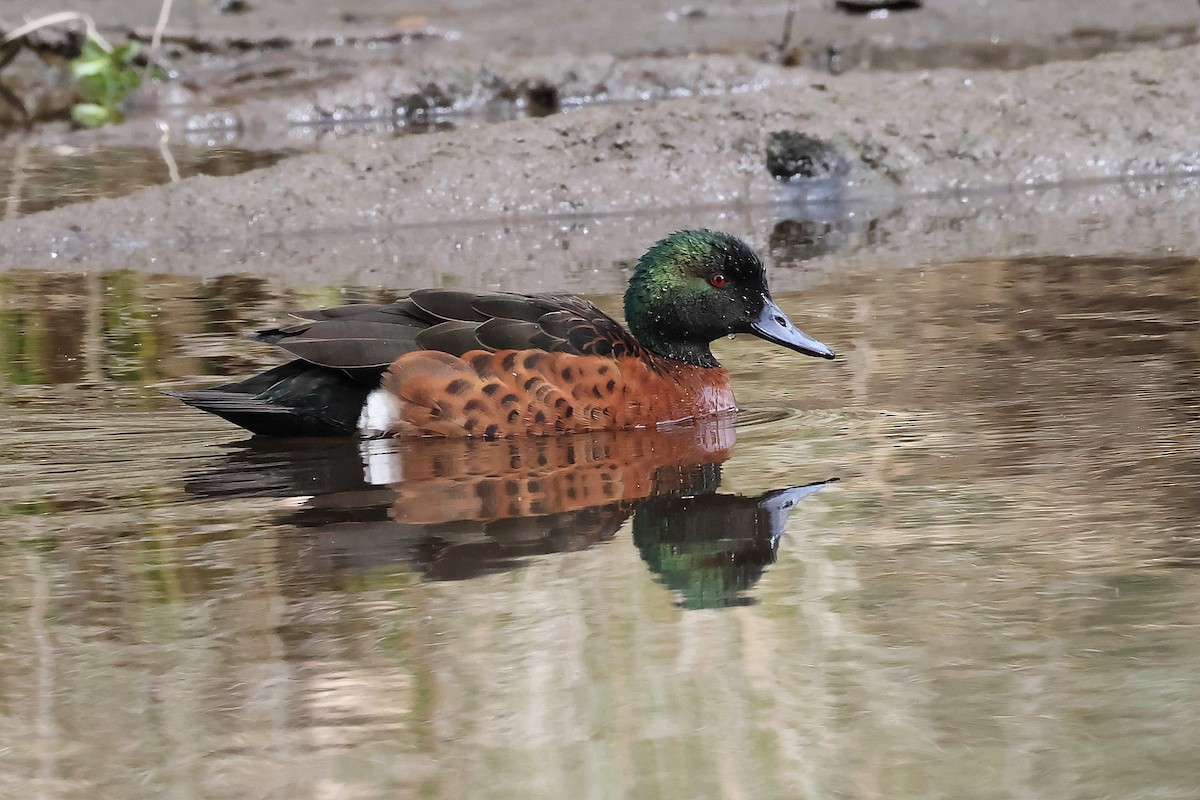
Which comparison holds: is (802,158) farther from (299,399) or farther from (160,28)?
(160,28)

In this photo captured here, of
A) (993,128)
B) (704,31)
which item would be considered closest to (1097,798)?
(993,128)

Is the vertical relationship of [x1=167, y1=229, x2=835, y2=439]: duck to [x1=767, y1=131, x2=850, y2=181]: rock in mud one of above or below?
below

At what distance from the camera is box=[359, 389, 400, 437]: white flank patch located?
514 cm

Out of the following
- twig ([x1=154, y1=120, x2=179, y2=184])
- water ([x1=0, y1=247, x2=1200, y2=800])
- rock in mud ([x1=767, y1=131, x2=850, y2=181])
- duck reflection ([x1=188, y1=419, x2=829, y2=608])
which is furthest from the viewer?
twig ([x1=154, y1=120, x2=179, y2=184])

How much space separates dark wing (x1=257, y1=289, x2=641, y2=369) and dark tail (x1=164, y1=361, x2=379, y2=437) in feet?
0.36

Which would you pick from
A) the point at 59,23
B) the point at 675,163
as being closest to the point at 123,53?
the point at 59,23

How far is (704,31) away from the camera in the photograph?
47.3 feet

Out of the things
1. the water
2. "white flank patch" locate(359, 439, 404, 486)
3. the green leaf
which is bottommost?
the water

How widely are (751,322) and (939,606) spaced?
7.36 ft

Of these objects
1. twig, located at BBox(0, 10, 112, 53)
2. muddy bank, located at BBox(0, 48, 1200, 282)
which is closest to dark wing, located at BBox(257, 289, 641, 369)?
muddy bank, located at BBox(0, 48, 1200, 282)

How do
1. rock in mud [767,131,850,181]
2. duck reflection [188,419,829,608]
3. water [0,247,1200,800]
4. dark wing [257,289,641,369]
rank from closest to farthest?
water [0,247,1200,800]
duck reflection [188,419,829,608]
dark wing [257,289,641,369]
rock in mud [767,131,850,181]

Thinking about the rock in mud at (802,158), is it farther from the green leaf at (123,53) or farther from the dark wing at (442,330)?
the green leaf at (123,53)

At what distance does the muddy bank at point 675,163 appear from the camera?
9062 mm

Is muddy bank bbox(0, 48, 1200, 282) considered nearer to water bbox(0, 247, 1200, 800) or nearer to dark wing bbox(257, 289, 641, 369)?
water bbox(0, 247, 1200, 800)
